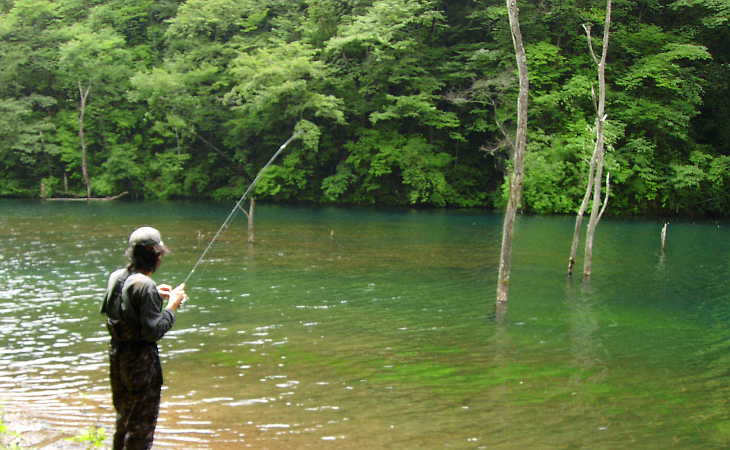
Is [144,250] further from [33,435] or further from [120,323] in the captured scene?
[33,435]

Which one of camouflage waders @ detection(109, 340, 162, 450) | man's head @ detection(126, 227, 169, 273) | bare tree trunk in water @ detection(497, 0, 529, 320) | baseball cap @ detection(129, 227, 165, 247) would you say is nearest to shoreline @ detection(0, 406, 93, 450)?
camouflage waders @ detection(109, 340, 162, 450)

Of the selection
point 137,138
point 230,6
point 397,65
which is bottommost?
point 137,138

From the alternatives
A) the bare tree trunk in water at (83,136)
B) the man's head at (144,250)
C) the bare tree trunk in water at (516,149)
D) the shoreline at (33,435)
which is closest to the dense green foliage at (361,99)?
the bare tree trunk in water at (83,136)

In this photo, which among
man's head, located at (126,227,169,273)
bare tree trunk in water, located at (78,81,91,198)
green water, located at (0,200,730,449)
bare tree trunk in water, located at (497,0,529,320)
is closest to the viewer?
man's head, located at (126,227,169,273)

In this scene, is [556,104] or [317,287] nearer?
[317,287]

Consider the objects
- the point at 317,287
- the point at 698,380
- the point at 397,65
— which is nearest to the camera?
the point at 698,380

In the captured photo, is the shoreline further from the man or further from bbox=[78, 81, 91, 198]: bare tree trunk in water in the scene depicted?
bbox=[78, 81, 91, 198]: bare tree trunk in water

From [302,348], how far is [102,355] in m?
3.29

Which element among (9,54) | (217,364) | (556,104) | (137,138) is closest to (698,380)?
(217,364)

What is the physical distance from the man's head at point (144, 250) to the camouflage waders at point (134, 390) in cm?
57

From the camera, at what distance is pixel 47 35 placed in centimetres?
5041

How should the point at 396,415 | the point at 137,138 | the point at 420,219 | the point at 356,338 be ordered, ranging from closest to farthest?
1. the point at 396,415
2. the point at 356,338
3. the point at 420,219
4. the point at 137,138

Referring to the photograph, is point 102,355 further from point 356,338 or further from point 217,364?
point 356,338

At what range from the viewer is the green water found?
7.69 meters
